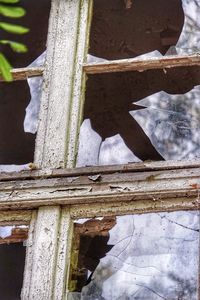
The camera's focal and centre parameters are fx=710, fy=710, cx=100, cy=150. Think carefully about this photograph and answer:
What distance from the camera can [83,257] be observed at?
7.53 feet

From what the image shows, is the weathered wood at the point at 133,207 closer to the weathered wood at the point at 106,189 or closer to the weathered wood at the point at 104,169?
the weathered wood at the point at 106,189

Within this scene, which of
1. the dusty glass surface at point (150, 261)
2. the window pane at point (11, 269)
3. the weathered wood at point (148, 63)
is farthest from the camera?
the window pane at point (11, 269)

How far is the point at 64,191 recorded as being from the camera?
2328 mm

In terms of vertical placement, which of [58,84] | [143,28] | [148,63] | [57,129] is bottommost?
[57,129]

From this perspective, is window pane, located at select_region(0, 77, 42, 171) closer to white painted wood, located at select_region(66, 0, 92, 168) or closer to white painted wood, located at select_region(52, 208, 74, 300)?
white painted wood, located at select_region(66, 0, 92, 168)

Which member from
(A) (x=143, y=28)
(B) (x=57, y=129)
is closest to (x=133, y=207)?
(B) (x=57, y=129)

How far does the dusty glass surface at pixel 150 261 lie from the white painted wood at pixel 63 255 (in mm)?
43

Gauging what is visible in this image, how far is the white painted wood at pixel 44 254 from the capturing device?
2.13 meters

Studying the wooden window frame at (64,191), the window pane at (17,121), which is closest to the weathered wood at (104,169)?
the wooden window frame at (64,191)

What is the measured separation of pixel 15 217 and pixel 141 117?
655 mm

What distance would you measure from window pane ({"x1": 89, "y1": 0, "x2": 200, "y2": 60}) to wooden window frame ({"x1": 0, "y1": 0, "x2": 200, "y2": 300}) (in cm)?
21

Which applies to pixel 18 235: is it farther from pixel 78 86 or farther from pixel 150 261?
pixel 78 86

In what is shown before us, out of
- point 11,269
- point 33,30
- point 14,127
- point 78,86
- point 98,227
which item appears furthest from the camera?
point 11,269

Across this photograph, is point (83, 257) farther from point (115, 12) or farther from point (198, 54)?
point (115, 12)
